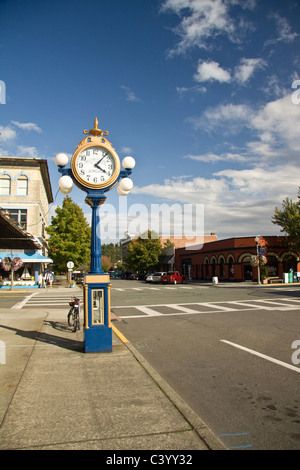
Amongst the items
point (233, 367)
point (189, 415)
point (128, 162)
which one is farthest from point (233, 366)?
point (128, 162)

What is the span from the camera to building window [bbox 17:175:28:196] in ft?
125

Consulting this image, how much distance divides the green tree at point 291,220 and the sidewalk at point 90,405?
3561 cm

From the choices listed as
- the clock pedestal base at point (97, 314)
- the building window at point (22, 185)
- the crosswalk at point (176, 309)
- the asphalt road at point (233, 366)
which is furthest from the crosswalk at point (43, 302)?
the building window at point (22, 185)

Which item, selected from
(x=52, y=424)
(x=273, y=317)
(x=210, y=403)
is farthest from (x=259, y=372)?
(x=273, y=317)

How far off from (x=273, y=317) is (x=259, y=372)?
662 cm

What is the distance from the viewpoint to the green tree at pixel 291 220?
3859 centimetres

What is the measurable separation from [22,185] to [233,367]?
119ft

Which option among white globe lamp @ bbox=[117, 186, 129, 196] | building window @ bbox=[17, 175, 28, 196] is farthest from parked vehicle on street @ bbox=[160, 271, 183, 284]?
white globe lamp @ bbox=[117, 186, 129, 196]

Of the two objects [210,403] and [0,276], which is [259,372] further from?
[0,276]

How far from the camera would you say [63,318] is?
12445 mm

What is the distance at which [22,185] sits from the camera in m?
38.2

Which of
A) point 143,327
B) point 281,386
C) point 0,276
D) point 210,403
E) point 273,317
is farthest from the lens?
point 0,276

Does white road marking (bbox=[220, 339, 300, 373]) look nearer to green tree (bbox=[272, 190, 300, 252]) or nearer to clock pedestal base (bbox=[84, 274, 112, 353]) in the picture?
clock pedestal base (bbox=[84, 274, 112, 353])

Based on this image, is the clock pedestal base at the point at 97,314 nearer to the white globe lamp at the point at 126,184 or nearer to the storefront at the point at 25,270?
the white globe lamp at the point at 126,184
